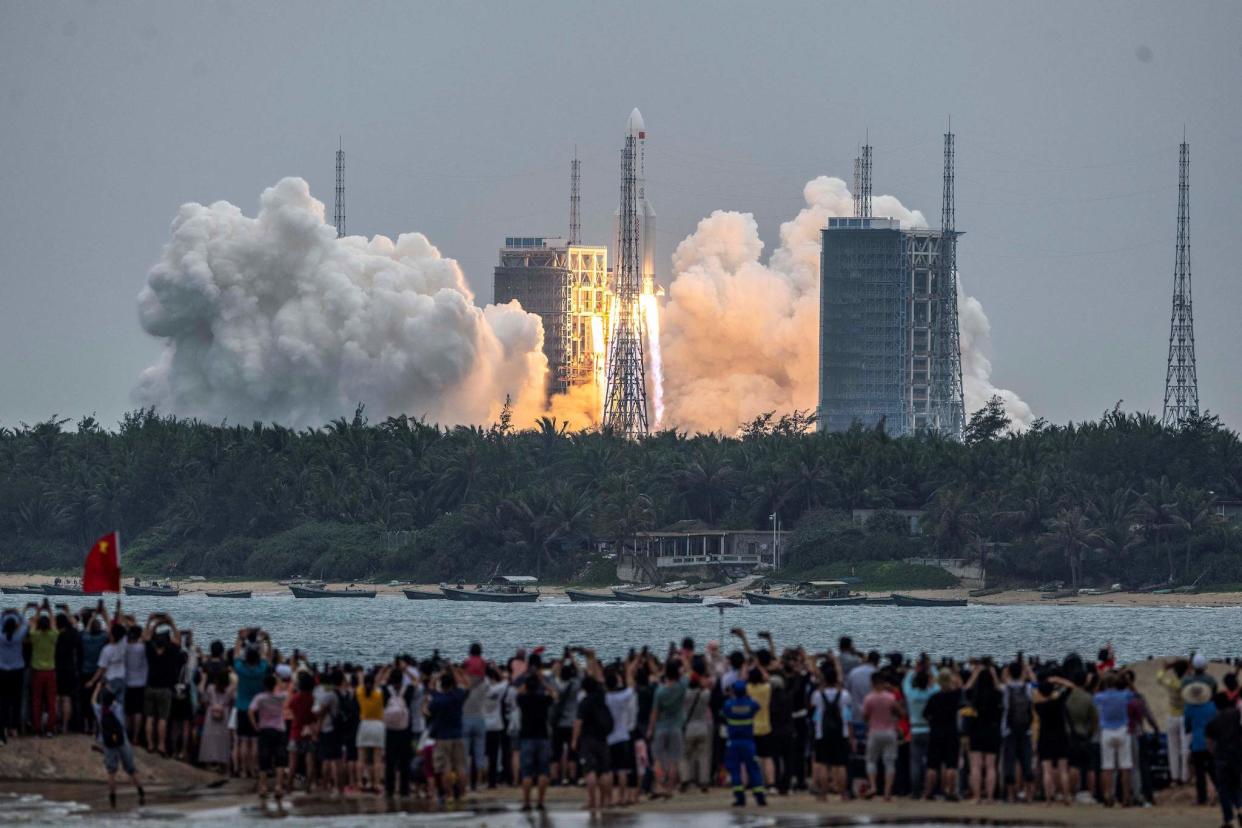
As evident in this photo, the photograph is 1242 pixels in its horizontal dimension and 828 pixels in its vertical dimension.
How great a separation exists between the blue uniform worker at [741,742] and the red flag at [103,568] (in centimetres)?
1473

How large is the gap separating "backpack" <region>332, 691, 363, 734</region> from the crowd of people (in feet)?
0.12

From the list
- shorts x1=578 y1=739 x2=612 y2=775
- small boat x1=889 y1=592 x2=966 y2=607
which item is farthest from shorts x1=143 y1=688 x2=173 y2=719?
small boat x1=889 y1=592 x2=966 y2=607

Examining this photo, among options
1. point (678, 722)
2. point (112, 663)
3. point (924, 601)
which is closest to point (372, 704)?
point (112, 663)

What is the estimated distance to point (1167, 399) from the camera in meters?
174

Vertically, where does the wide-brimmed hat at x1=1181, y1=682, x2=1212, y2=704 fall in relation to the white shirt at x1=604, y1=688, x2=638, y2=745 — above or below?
above

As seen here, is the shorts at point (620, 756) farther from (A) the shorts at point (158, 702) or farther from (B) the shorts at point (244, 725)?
(A) the shorts at point (158, 702)

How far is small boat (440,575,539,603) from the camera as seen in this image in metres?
152

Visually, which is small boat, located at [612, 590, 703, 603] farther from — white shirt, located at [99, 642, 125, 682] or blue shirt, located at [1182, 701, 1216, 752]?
blue shirt, located at [1182, 701, 1216, 752]

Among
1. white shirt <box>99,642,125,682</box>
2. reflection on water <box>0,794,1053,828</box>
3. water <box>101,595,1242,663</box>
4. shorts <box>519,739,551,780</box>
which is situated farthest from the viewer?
water <box>101,595,1242,663</box>

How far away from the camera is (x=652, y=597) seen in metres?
149

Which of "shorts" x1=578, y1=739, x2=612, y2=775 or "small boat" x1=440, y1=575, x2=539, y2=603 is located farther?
"small boat" x1=440, y1=575, x2=539, y2=603

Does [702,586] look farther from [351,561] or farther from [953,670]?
[953,670]

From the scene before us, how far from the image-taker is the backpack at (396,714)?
3544 cm

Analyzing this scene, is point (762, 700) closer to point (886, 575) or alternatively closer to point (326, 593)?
point (886, 575)
